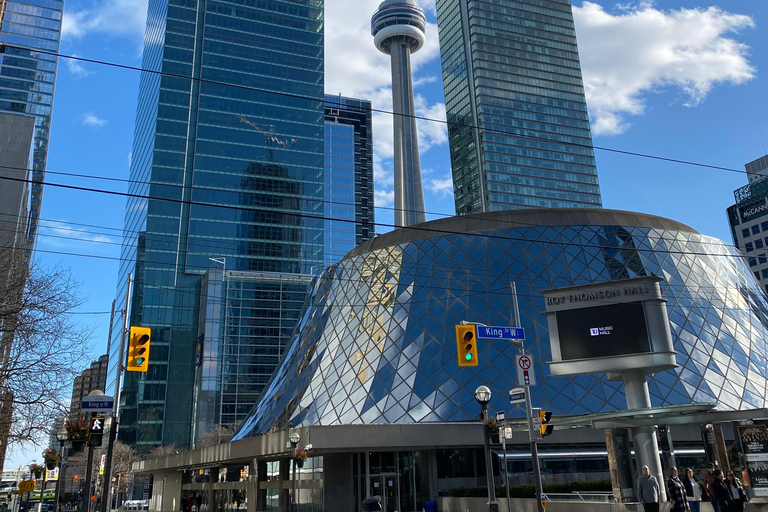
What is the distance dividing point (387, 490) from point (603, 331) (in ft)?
48.5

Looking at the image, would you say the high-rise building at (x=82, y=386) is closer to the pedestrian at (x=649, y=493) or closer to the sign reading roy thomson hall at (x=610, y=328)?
the pedestrian at (x=649, y=493)

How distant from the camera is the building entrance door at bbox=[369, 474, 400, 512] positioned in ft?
114

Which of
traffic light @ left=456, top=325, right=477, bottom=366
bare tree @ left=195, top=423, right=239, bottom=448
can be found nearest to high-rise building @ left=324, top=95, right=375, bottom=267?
bare tree @ left=195, top=423, right=239, bottom=448

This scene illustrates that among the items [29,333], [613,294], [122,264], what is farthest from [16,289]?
[122,264]

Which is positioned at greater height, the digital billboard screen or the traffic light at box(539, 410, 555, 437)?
the digital billboard screen

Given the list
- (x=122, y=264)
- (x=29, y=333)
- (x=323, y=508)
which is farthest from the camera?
(x=122, y=264)

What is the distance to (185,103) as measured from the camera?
437 feet

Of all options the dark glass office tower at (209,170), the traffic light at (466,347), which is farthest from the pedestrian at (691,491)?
the dark glass office tower at (209,170)

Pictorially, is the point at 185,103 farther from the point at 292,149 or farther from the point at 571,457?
the point at 571,457

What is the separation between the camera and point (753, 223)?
133m

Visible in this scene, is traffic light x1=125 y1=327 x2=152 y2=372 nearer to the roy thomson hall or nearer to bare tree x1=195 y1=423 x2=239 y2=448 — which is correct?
the roy thomson hall

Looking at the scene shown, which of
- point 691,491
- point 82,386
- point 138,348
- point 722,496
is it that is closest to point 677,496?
point 722,496

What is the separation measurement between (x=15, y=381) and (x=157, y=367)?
10934 centimetres

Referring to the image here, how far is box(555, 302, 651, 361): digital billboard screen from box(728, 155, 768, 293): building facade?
372ft
